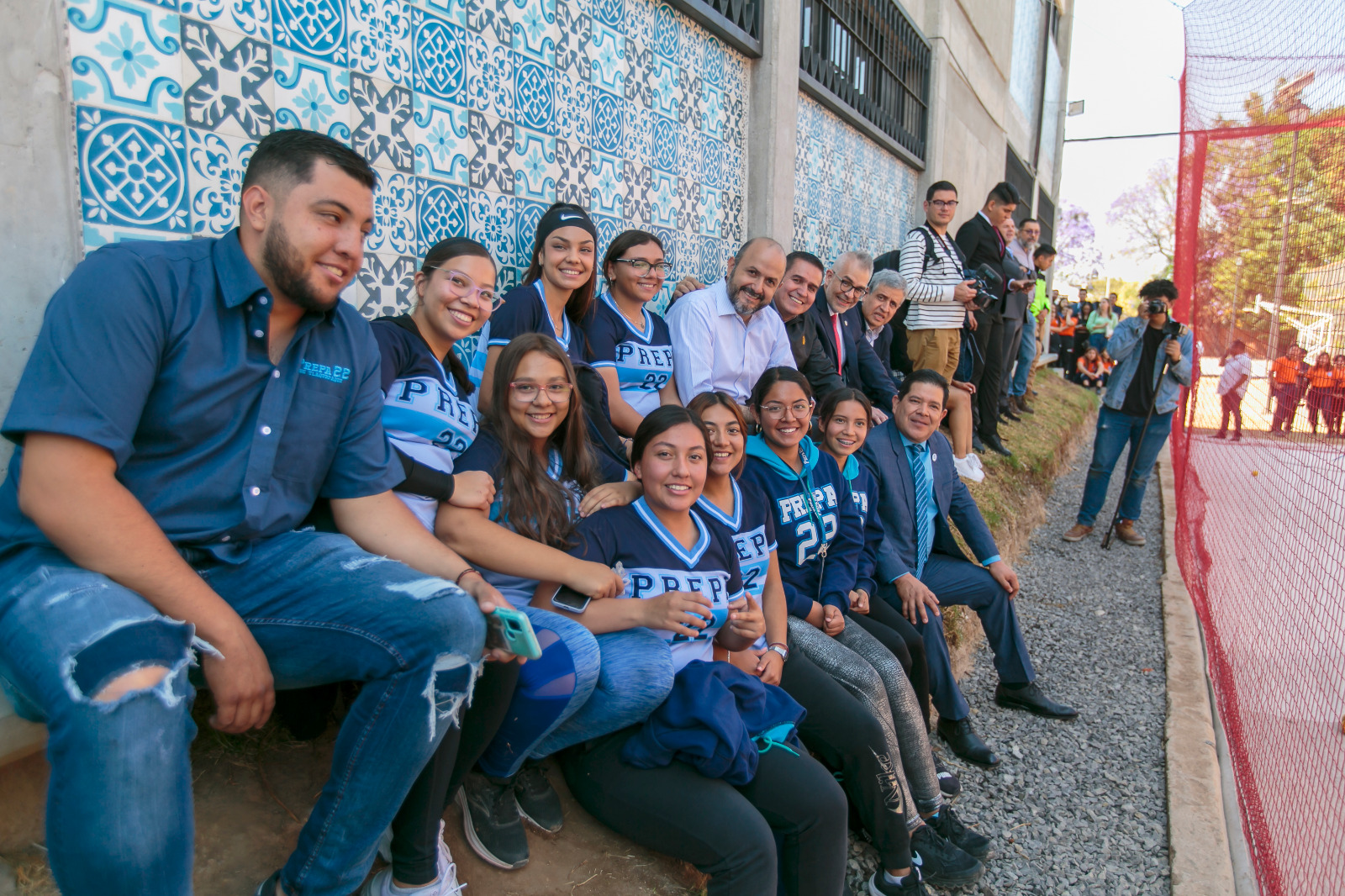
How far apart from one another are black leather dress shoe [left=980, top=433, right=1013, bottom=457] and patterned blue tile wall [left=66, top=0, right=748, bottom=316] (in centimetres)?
396

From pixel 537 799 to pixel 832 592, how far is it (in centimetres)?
141

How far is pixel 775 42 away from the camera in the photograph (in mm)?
5680

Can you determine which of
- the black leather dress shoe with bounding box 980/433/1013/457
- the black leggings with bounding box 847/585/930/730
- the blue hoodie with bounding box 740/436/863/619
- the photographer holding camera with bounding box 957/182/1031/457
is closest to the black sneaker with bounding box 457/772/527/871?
the blue hoodie with bounding box 740/436/863/619

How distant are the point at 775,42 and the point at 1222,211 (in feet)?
11.7

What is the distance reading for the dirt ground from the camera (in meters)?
1.90

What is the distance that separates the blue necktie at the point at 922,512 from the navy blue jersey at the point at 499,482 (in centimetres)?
188

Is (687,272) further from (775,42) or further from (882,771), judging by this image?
(882,771)

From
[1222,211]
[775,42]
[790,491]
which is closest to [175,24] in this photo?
[790,491]

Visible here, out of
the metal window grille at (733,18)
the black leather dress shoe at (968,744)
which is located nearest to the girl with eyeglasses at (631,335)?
the black leather dress shoe at (968,744)

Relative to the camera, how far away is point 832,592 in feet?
10.2

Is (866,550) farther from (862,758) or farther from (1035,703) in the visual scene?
(1035,703)

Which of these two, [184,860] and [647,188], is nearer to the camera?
[184,860]

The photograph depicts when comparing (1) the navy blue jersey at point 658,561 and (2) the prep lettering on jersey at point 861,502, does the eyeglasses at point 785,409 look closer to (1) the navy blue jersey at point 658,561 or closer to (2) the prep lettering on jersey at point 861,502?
(2) the prep lettering on jersey at point 861,502

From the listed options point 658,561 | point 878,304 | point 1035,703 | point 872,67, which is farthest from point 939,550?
point 872,67
